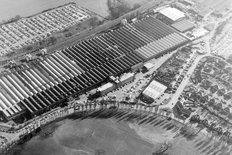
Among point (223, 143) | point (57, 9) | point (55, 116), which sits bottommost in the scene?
point (223, 143)

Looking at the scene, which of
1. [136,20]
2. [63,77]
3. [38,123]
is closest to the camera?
[38,123]

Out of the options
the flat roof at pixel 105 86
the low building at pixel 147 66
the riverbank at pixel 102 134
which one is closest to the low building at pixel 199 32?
the low building at pixel 147 66

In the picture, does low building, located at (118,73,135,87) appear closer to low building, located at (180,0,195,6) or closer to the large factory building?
the large factory building

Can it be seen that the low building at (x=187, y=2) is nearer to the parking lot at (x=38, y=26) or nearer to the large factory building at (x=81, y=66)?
the large factory building at (x=81, y=66)

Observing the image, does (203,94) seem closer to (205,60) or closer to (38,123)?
(205,60)

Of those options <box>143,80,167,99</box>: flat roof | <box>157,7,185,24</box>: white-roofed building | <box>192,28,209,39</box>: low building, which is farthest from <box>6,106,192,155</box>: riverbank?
<box>157,7,185,24</box>: white-roofed building

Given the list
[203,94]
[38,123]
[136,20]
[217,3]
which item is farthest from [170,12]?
[38,123]

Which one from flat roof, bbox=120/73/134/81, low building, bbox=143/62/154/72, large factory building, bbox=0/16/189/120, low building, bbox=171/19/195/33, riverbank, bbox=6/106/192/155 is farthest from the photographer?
low building, bbox=171/19/195/33
